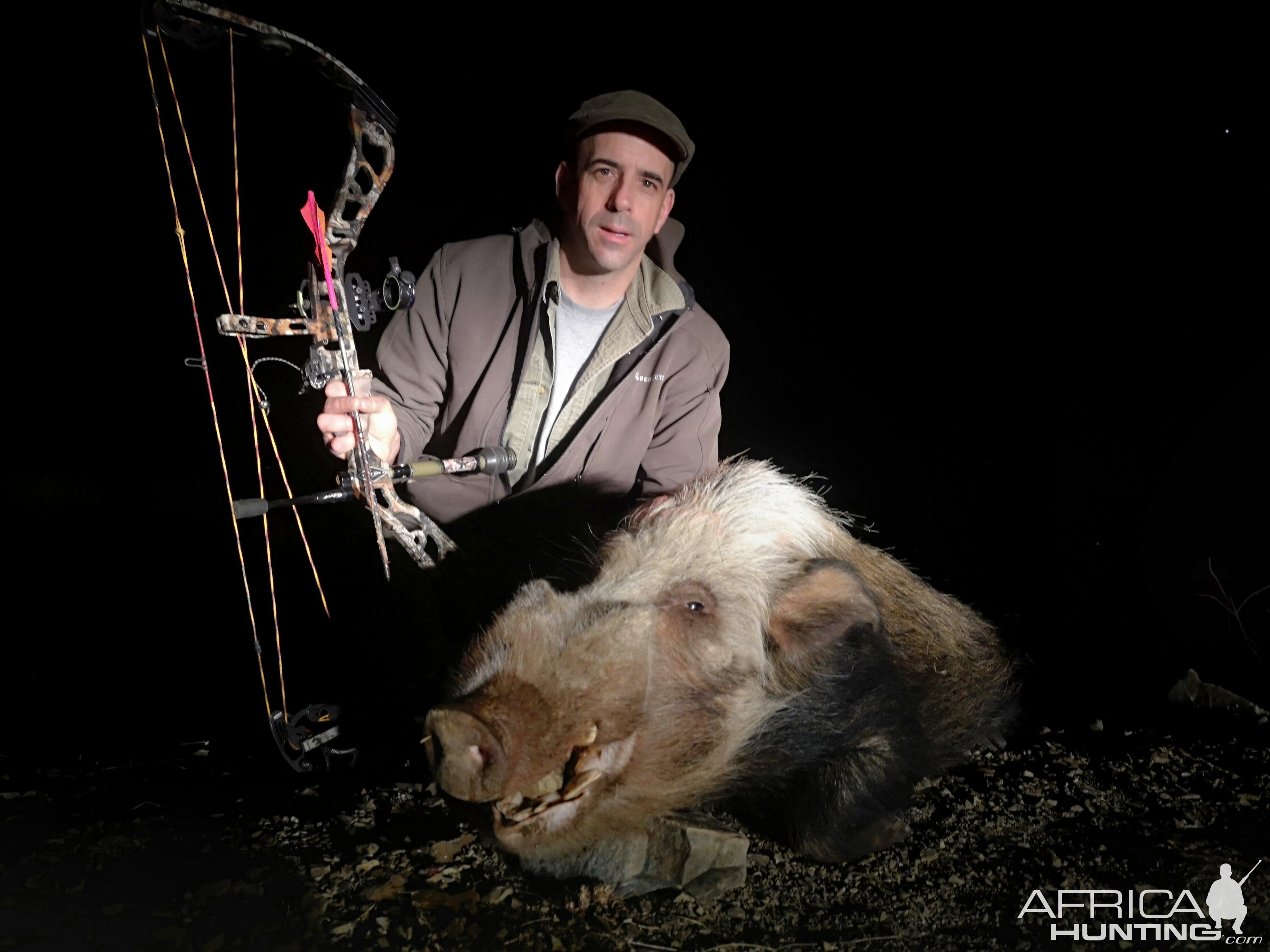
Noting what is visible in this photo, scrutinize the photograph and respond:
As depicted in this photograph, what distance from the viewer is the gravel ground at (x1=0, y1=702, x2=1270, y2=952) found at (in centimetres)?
132

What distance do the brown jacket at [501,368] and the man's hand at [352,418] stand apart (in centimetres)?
21

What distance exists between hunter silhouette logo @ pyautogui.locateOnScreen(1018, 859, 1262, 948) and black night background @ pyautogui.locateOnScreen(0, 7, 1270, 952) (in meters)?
0.68

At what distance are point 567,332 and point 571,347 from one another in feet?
0.13

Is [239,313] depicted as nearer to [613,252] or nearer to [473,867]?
[613,252]

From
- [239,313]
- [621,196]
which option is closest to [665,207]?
→ [621,196]

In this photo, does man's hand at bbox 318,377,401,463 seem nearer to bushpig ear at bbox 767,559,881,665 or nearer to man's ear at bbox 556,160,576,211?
man's ear at bbox 556,160,576,211

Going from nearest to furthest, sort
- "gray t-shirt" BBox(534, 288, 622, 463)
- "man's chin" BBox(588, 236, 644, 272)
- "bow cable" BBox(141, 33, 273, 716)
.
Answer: "bow cable" BBox(141, 33, 273, 716), "man's chin" BBox(588, 236, 644, 272), "gray t-shirt" BBox(534, 288, 622, 463)

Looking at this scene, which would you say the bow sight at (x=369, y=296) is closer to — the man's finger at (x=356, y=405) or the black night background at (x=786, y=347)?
the man's finger at (x=356, y=405)

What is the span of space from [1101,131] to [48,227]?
2567 mm

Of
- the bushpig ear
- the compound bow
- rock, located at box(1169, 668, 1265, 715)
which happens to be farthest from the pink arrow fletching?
rock, located at box(1169, 668, 1265, 715)

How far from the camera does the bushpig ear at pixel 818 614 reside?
176 centimetres

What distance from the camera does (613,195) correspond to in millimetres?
1829

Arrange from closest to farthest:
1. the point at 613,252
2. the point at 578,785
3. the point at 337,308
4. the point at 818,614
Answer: the point at 578,785
the point at 337,308
the point at 818,614
the point at 613,252

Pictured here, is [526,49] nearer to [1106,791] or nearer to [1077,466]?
[1077,466]
